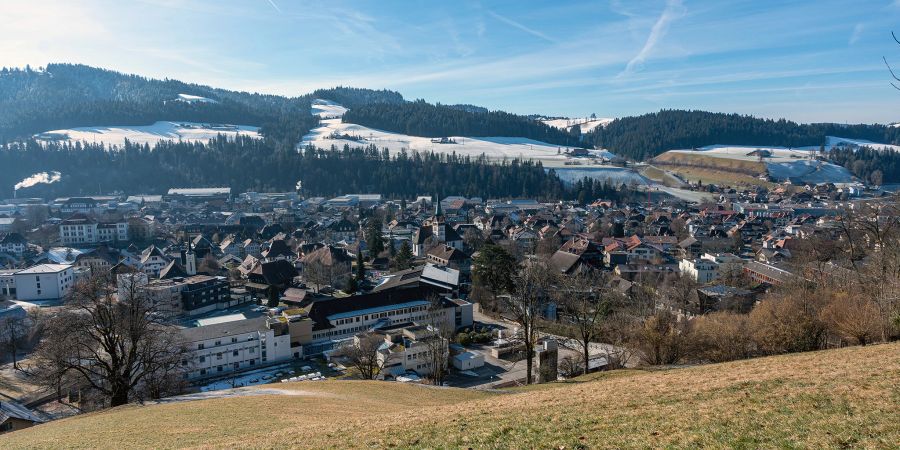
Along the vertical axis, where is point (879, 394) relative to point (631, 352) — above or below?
above

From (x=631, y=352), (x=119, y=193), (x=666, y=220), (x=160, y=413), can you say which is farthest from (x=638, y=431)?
(x=119, y=193)

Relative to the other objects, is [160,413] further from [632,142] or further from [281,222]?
[632,142]

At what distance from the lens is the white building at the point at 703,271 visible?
38469 millimetres

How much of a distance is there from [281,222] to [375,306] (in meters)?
42.3

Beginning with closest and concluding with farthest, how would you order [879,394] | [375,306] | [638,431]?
[638,431] < [879,394] < [375,306]

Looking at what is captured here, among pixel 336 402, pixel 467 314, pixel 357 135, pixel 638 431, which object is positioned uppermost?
pixel 357 135

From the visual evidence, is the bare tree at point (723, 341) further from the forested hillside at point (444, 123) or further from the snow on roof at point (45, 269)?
the forested hillside at point (444, 123)

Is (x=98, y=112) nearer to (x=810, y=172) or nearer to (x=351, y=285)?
(x=351, y=285)

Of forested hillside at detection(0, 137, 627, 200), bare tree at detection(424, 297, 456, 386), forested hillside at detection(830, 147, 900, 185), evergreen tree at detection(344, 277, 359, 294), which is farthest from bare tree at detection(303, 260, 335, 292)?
forested hillside at detection(830, 147, 900, 185)

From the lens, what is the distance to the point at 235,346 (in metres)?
25.2

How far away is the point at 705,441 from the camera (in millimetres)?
5727

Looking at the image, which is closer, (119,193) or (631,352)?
(631,352)

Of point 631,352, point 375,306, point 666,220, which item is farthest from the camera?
point 666,220

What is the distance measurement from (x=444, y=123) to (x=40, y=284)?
13587cm
